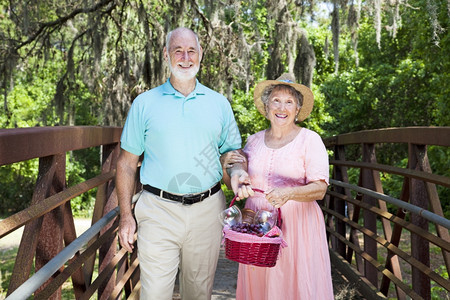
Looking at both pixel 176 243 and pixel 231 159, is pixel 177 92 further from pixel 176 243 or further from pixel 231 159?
pixel 176 243

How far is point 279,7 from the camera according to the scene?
267 inches

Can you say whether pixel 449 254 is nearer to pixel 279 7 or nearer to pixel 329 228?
pixel 329 228

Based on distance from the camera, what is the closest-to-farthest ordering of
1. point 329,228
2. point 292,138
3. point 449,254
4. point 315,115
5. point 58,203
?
point 58,203, point 449,254, point 292,138, point 329,228, point 315,115

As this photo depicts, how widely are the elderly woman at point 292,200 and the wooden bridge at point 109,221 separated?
→ 48 centimetres

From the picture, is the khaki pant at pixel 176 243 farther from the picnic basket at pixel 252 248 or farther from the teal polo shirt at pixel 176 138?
the picnic basket at pixel 252 248

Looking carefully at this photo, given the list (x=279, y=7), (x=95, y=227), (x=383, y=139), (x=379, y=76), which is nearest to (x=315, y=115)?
(x=379, y=76)

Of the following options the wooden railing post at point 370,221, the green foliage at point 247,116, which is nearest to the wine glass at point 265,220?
the wooden railing post at point 370,221

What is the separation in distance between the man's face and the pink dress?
A: 0.60 m

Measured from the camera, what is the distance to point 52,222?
1.99 meters

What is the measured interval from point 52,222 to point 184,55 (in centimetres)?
107

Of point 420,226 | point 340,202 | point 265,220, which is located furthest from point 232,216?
point 340,202

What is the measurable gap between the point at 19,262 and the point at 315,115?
19168 millimetres

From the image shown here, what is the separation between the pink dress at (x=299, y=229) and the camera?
2.66 meters

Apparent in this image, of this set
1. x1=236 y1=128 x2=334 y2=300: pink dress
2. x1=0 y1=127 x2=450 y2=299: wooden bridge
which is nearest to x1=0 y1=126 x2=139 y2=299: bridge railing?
x1=0 y1=127 x2=450 y2=299: wooden bridge
